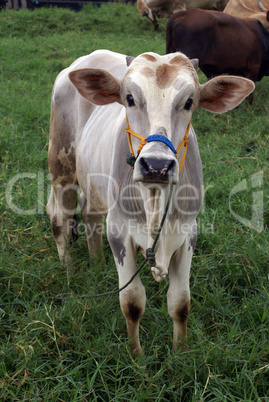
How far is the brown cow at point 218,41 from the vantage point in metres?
5.80

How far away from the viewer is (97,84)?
205cm

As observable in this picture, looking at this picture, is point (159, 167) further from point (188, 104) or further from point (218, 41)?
point (218, 41)

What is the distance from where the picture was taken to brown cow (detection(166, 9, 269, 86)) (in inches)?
228

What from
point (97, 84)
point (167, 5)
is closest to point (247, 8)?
point (167, 5)

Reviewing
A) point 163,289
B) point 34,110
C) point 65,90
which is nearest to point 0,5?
point 34,110

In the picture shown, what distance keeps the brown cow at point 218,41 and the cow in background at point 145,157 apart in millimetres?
3286

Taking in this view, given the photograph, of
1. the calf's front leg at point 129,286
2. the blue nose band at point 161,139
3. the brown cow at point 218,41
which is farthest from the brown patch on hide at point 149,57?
the brown cow at point 218,41

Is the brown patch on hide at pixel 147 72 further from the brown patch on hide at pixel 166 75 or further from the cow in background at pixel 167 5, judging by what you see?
the cow in background at pixel 167 5

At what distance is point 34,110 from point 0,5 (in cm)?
799

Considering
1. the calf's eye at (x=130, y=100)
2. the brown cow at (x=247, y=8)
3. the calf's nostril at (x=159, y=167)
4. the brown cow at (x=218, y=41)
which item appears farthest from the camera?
the brown cow at (x=247, y=8)

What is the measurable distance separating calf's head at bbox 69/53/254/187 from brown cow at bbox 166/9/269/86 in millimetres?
3857

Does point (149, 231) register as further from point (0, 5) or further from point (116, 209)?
point (0, 5)

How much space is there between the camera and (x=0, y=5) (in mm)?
11805

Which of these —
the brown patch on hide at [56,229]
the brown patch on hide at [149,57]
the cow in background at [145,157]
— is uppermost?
the brown patch on hide at [149,57]
